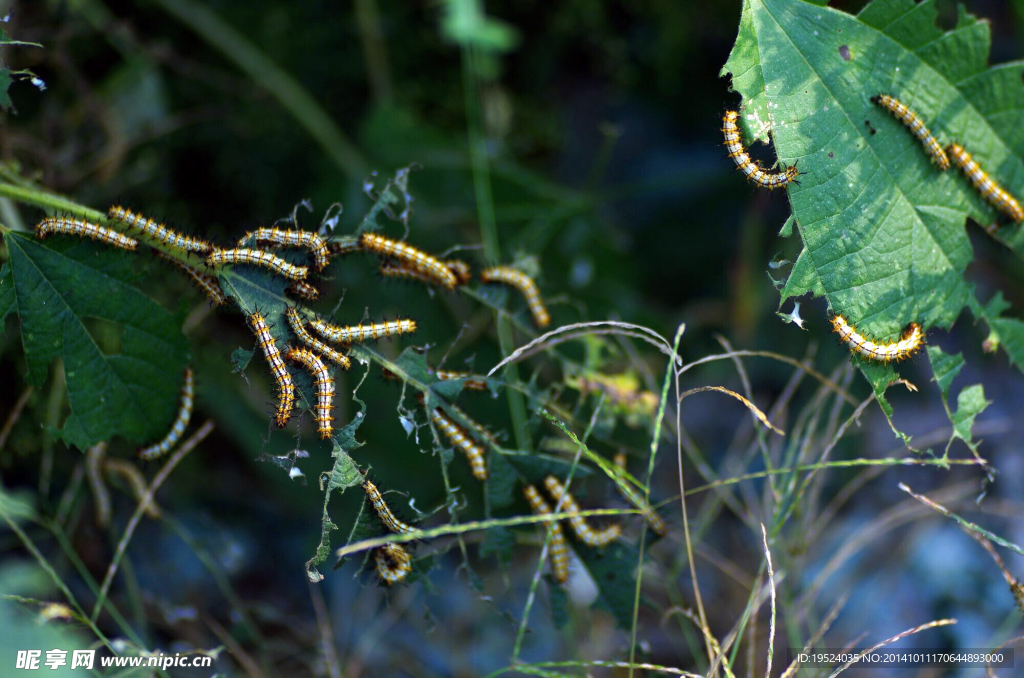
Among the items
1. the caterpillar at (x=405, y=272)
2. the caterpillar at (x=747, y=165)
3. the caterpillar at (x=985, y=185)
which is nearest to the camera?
the caterpillar at (x=747, y=165)

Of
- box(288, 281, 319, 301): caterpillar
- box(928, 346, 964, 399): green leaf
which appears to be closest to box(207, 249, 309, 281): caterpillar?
box(288, 281, 319, 301): caterpillar

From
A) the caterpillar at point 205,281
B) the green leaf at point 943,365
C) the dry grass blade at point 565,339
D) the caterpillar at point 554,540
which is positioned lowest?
the caterpillar at point 554,540

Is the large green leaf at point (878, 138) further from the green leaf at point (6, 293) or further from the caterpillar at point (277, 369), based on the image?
the green leaf at point (6, 293)

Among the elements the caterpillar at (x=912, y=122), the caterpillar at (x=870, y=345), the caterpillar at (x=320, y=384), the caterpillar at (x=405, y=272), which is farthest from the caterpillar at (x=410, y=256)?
the caterpillar at (x=912, y=122)

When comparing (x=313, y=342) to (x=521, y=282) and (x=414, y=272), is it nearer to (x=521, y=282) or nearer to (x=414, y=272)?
(x=414, y=272)

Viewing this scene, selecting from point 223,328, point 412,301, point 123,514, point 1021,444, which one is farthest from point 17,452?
point 1021,444
